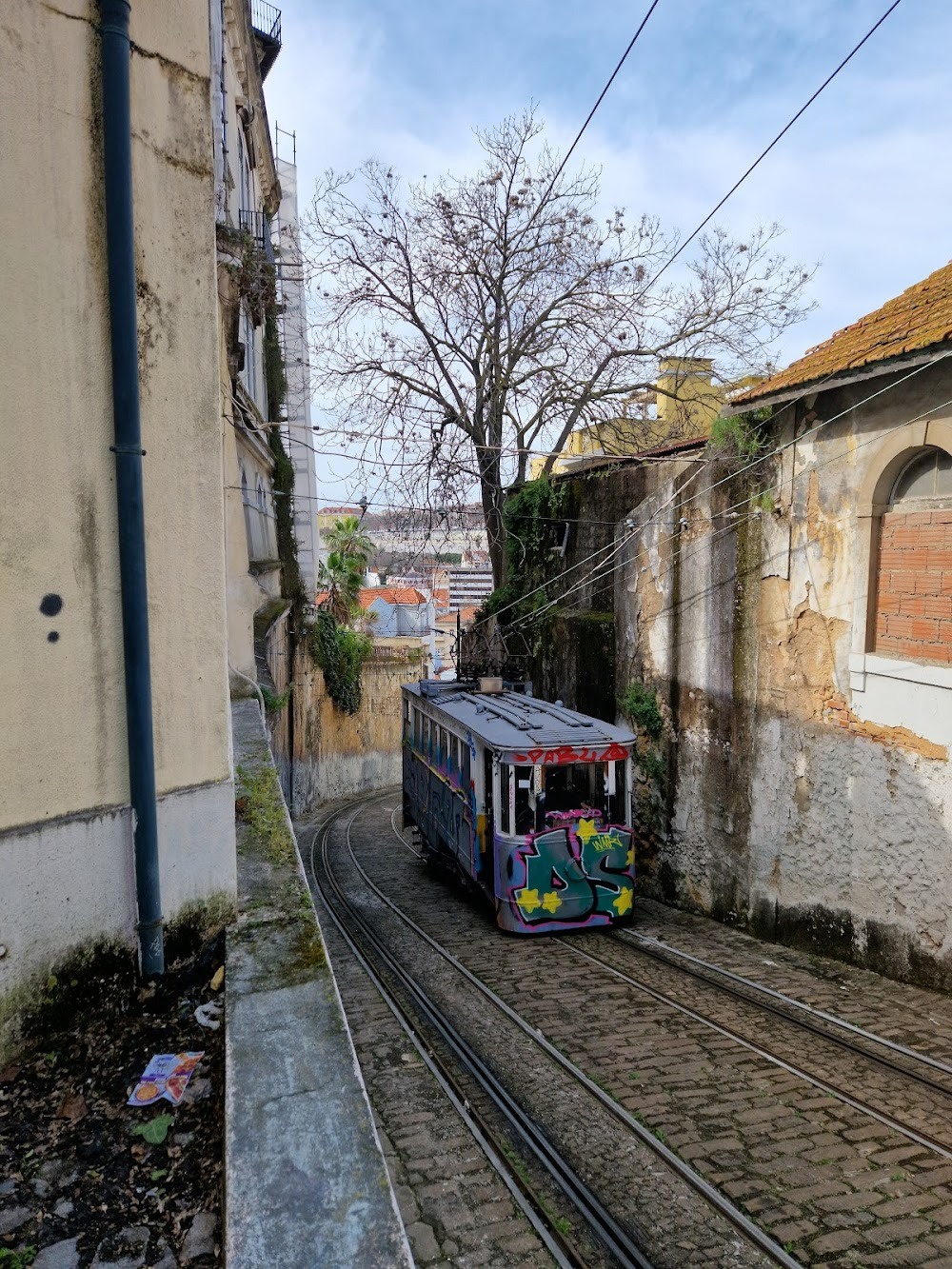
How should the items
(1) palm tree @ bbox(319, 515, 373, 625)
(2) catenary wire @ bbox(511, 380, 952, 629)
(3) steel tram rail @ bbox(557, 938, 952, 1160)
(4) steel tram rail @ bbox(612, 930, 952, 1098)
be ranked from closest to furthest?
1. (3) steel tram rail @ bbox(557, 938, 952, 1160)
2. (4) steel tram rail @ bbox(612, 930, 952, 1098)
3. (2) catenary wire @ bbox(511, 380, 952, 629)
4. (1) palm tree @ bbox(319, 515, 373, 625)

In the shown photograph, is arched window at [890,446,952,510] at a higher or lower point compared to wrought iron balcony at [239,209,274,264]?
lower

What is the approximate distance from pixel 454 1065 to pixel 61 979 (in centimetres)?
394

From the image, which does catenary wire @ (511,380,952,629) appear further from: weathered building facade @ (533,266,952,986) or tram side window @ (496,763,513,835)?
tram side window @ (496,763,513,835)

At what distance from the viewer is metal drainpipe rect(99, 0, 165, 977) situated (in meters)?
3.21

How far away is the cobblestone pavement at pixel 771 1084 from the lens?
4.59 meters

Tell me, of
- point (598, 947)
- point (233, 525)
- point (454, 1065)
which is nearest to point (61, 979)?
point (454, 1065)

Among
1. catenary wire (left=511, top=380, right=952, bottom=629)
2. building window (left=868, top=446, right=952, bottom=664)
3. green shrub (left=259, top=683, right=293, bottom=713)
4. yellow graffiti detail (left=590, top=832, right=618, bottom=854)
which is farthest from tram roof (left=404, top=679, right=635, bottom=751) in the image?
building window (left=868, top=446, right=952, bottom=664)

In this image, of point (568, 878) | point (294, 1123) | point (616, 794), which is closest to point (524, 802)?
point (568, 878)

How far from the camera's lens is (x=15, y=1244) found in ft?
8.06

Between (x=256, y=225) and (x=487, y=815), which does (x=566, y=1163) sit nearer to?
(x=487, y=815)

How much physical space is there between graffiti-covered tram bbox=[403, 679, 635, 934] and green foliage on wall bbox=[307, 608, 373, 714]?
15.4m

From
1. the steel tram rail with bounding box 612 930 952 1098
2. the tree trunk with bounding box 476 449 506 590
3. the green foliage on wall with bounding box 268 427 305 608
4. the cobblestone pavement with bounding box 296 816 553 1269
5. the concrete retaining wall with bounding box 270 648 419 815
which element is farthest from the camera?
the concrete retaining wall with bounding box 270 648 419 815

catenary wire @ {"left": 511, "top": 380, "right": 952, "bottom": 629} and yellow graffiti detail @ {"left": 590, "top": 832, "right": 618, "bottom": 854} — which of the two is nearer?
catenary wire @ {"left": 511, "top": 380, "right": 952, "bottom": 629}

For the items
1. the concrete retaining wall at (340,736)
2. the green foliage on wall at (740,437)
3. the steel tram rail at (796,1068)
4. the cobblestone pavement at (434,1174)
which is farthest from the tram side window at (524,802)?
the concrete retaining wall at (340,736)
